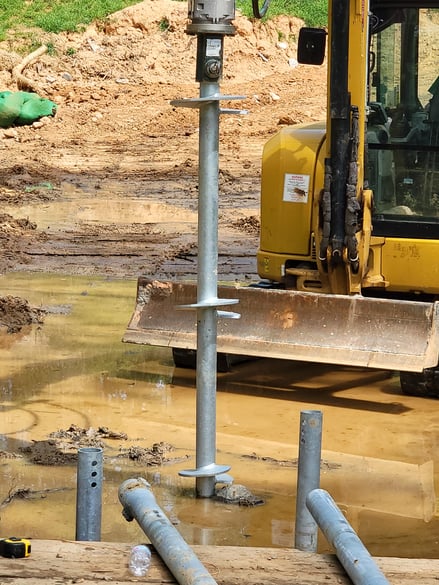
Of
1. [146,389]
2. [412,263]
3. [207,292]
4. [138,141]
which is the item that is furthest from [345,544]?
[138,141]

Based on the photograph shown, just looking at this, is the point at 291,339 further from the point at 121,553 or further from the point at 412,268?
the point at 121,553

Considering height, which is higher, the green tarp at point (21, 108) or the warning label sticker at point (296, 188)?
the green tarp at point (21, 108)

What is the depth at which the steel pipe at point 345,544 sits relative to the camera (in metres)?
3.76

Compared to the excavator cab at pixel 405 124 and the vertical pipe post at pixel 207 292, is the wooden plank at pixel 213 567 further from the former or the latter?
the excavator cab at pixel 405 124

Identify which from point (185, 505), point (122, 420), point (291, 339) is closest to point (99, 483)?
point (185, 505)

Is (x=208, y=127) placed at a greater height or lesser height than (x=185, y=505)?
greater

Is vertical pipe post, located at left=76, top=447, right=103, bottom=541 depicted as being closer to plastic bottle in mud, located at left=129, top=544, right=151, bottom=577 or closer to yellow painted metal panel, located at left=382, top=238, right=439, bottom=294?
plastic bottle in mud, located at left=129, top=544, right=151, bottom=577

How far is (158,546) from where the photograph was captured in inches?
157

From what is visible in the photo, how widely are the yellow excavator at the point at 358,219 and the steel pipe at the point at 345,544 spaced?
11.6 feet

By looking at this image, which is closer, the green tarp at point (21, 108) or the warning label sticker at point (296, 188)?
the warning label sticker at point (296, 188)

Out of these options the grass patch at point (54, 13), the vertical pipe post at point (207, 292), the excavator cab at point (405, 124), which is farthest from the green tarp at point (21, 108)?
the vertical pipe post at point (207, 292)

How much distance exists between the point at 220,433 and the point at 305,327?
1.04 m

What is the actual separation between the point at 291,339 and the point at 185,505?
215 cm

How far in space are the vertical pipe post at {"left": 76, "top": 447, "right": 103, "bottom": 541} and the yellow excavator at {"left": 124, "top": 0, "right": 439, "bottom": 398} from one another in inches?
139
